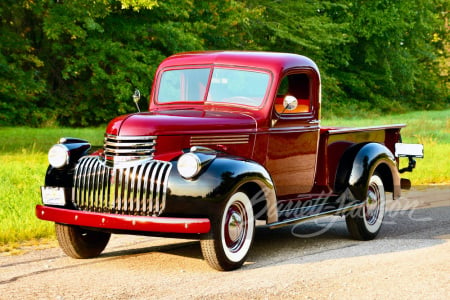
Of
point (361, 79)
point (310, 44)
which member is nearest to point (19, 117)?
point (310, 44)

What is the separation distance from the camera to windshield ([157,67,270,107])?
26.4 feet

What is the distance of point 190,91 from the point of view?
8234mm

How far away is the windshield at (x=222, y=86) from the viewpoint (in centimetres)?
804

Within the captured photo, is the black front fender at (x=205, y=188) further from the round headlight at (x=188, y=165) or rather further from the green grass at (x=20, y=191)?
the green grass at (x=20, y=191)

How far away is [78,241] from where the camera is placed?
7.56 metres

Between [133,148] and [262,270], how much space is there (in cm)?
158

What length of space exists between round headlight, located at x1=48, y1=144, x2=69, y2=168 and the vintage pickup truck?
1 cm

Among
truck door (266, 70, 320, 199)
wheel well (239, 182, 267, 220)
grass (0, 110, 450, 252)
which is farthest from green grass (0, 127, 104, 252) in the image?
truck door (266, 70, 320, 199)

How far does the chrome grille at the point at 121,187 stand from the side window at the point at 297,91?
6.95ft

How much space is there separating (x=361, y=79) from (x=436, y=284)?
4657 cm

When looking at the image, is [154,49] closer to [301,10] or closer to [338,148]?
[301,10]

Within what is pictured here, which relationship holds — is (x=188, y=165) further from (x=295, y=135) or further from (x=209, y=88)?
(x=295, y=135)

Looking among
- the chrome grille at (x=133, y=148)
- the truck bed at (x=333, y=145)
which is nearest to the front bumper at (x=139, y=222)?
the chrome grille at (x=133, y=148)

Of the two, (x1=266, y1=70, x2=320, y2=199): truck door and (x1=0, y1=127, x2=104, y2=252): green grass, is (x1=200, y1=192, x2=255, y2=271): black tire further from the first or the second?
(x1=0, y1=127, x2=104, y2=252): green grass
